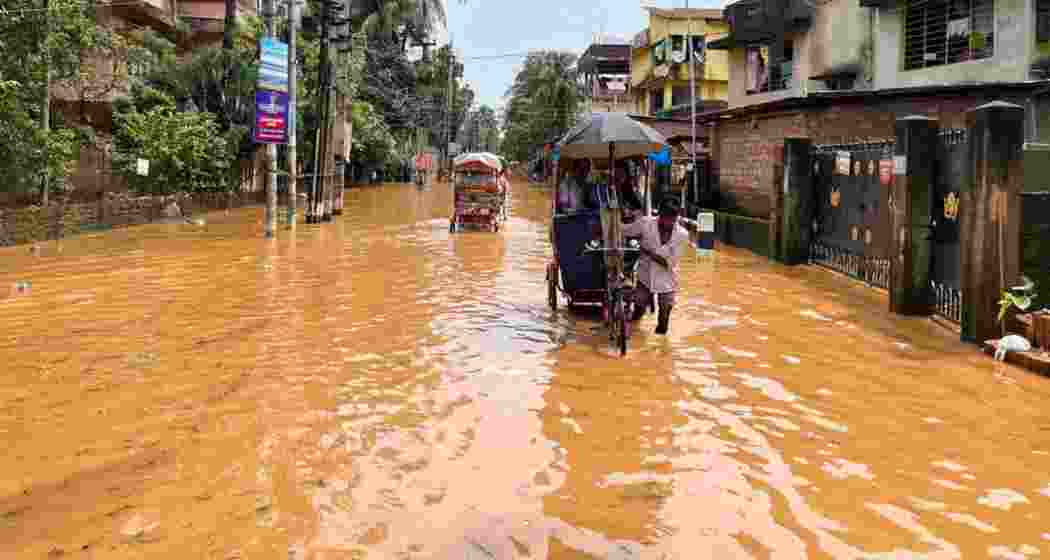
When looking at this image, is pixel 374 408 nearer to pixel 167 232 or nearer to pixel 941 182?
pixel 941 182

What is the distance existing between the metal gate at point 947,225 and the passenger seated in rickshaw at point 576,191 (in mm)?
4470

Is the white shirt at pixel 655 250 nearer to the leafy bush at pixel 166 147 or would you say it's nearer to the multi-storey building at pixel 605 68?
the leafy bush at pixel 166 147

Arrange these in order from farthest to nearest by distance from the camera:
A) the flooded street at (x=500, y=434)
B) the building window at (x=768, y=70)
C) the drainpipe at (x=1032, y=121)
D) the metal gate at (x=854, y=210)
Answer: the building window at (x=768, y=70)
the drainpipe at (x=1032, y=121)
the metal gate at (x=854, y=210)
the flooded street at (x=500, y=434)

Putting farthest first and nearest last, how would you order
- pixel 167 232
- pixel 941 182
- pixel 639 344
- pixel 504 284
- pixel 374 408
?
1. pixel 167 232
2. pixel 504 284
3. pixel 941 182
4. pixel 639 344
5. pixel 374 408

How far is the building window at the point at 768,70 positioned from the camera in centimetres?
3223

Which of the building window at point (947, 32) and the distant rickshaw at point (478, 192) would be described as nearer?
the building window at point (947, 32)

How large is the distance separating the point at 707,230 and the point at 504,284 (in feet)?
23.9

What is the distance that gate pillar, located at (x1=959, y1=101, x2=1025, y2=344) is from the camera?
9492 millimetres

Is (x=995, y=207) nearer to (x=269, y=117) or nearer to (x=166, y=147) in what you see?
(x=269, y=117)

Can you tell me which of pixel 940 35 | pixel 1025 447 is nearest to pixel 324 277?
pixel 1025 447

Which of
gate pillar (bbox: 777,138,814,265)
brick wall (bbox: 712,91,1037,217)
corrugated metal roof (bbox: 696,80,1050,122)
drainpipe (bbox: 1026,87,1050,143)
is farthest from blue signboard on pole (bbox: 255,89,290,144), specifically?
drainpipe (bbox: 1026,87,1050,143)

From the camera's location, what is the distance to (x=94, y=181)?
31562mm

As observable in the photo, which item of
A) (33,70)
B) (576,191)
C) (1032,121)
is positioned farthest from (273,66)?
(1032,121)

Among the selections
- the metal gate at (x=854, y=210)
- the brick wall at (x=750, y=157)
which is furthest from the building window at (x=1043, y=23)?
the metal gate at (x=854, y=210)
